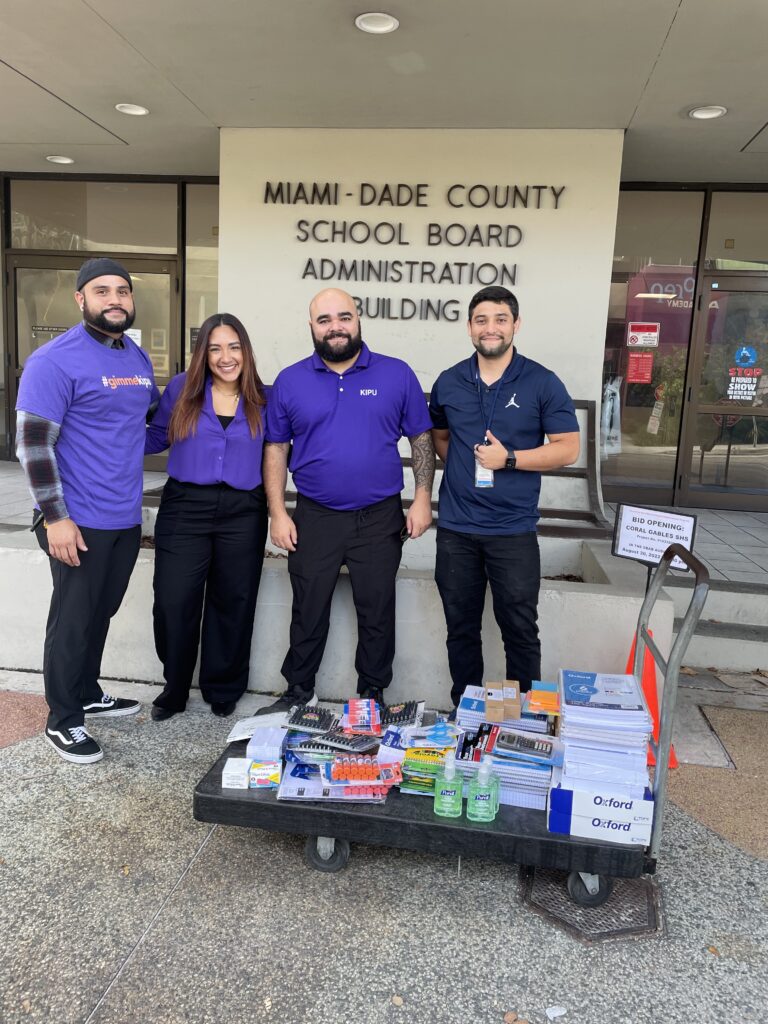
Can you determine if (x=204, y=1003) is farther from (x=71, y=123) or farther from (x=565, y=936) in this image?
(x=71, y=123)

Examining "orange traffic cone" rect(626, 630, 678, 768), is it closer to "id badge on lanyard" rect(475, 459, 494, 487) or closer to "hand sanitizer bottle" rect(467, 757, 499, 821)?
"id badge on lanyard" rect(475, 459, 494, 487)

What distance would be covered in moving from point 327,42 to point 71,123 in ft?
9.96

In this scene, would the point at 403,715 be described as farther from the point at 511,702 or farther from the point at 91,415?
the point at 91,415

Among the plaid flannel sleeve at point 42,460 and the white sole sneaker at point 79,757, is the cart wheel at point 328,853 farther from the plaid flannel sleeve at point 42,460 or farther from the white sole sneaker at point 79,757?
the plaid flannel sleeve at point 42,460

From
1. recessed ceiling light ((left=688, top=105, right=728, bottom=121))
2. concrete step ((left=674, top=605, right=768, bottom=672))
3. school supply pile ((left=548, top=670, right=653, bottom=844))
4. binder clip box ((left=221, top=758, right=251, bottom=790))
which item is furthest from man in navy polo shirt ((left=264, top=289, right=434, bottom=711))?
recessed ceiling light ((left=688, top=105, right=728, bottom=121))

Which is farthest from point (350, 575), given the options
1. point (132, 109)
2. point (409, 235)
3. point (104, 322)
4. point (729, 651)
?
point (132, 109)

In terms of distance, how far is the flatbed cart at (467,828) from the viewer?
2.20 m

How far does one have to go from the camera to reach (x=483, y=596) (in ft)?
11.0

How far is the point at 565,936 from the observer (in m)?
2.19

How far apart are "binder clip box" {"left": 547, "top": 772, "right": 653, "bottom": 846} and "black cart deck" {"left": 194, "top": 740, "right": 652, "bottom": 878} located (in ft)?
0.10

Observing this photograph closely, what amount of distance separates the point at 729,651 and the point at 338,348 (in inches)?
114

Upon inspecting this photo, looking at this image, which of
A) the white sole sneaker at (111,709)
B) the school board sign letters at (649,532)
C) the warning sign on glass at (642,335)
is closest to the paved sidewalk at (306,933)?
the white sole sneaker at (111,709)

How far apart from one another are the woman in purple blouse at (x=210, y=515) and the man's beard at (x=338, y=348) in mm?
304

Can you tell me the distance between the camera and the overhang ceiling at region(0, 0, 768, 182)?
167 inches
